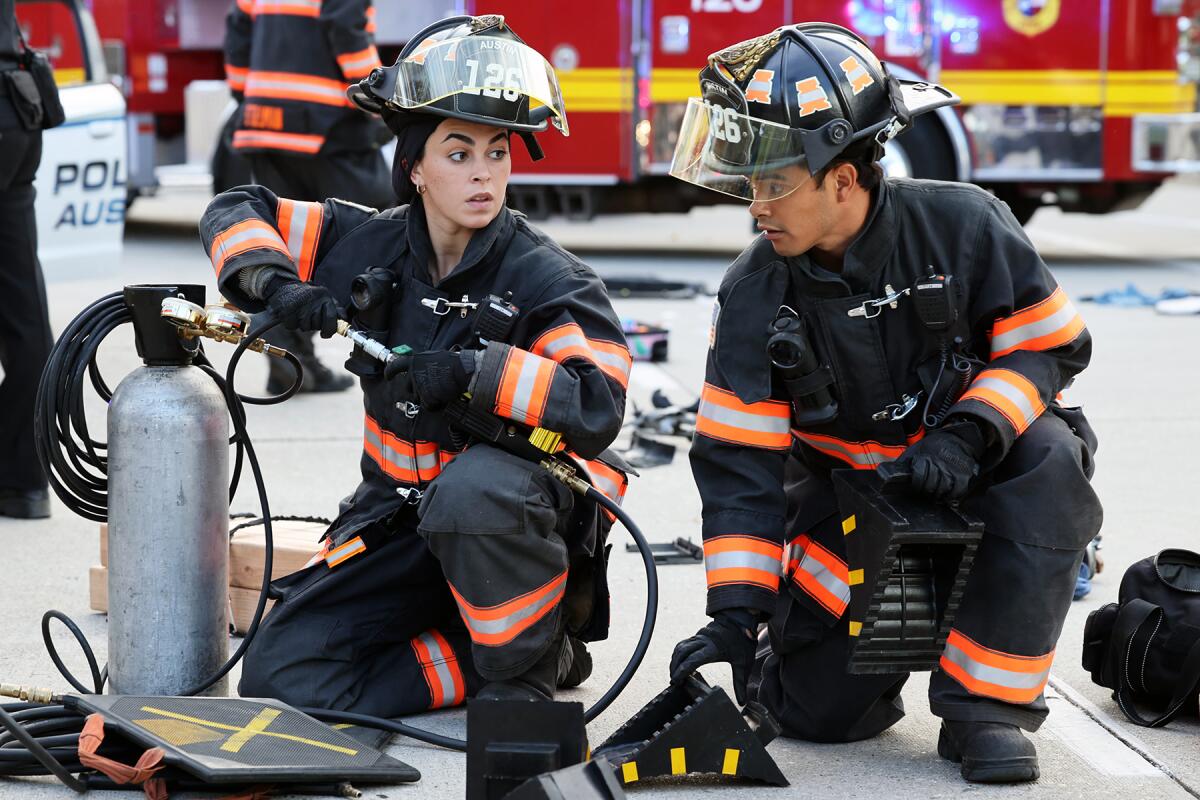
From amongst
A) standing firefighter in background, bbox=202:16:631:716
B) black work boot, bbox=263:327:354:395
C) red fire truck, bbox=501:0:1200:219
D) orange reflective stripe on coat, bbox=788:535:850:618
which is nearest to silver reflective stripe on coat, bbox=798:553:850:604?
orange reflective stripe on coat, bbox=788:535:850:618

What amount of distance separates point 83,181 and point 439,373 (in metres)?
3.37

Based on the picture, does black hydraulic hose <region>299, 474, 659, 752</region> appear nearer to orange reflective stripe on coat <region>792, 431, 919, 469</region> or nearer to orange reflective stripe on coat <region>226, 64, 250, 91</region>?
orange reflective stripe on coat <region>792, 431, 919, 469</region>

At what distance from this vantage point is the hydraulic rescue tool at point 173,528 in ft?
9.32

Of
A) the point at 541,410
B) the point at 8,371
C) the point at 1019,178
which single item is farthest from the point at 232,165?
the point at 541,410

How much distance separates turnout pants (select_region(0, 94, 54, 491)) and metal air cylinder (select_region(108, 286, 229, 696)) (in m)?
1.68

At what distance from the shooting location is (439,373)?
115 inches

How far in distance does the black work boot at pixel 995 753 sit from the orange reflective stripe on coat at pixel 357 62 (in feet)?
13.3

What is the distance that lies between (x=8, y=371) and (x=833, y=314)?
8.84ft

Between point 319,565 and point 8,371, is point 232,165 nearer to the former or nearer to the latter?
point 8,371

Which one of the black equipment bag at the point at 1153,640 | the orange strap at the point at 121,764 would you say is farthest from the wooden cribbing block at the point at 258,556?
the black equipment bag at the point at 1153,640

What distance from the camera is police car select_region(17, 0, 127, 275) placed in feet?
18.7

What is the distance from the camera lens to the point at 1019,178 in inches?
393

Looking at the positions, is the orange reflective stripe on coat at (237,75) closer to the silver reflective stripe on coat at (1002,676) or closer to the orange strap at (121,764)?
the orange strap at (121,764)

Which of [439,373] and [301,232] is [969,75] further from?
[439,373]
